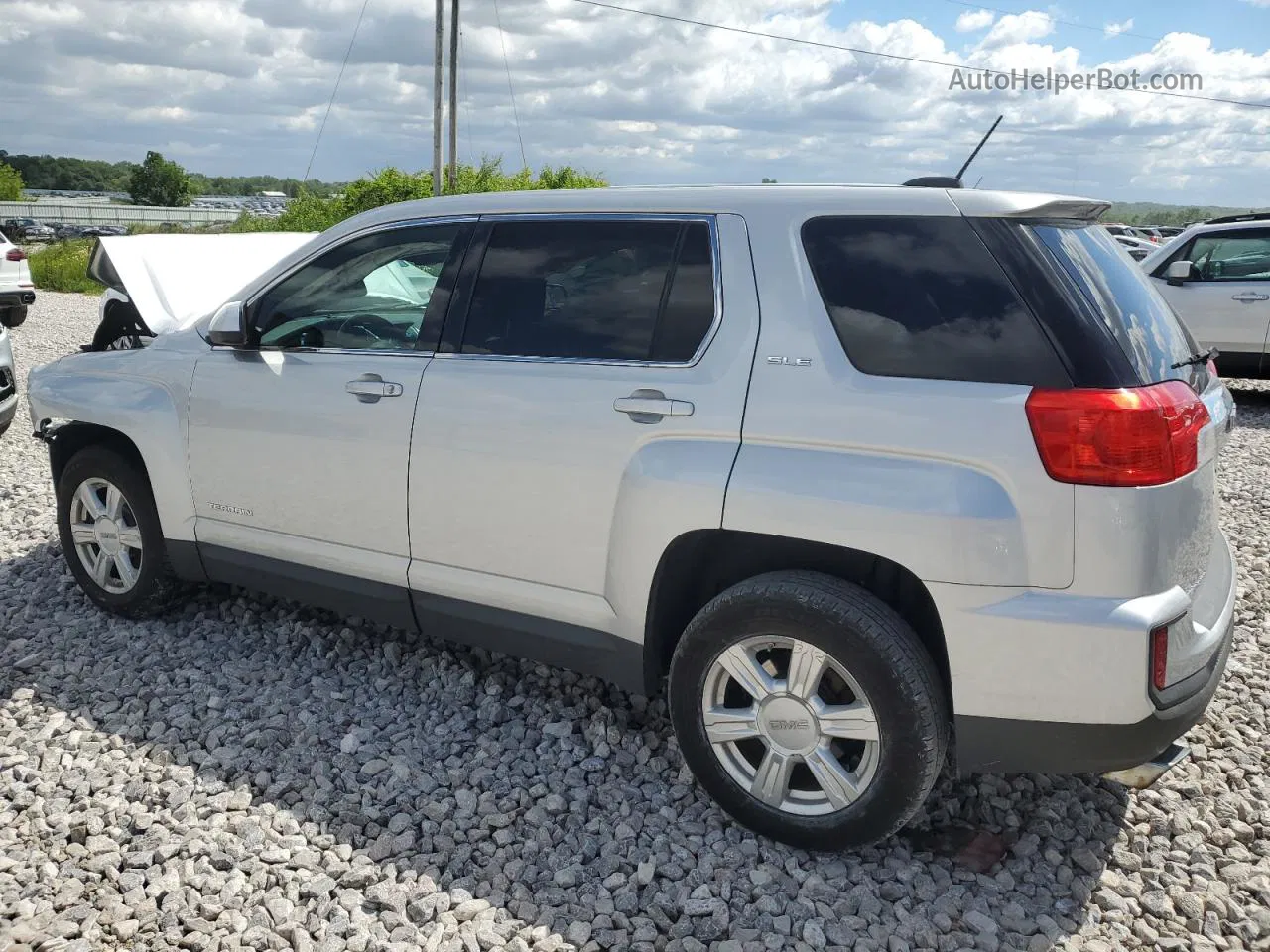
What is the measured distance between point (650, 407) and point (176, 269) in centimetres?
436

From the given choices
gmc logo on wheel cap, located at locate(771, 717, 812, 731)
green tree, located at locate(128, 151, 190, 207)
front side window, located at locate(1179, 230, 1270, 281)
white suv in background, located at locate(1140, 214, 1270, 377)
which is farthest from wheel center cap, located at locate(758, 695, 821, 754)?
green tree, located at locate(128, 151, 190, 207)

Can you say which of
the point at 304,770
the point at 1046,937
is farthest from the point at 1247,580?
the point at 304,770

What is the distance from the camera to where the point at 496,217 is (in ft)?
12.3

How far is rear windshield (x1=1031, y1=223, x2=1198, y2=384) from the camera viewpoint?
2773mm

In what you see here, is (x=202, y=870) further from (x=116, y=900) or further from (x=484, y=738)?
(x=484, y=738)

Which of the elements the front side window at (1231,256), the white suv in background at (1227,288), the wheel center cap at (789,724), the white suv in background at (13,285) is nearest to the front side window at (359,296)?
the wheel center cap at (789,724)

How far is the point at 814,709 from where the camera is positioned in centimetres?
301

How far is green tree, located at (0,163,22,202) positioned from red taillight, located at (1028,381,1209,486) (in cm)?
9020

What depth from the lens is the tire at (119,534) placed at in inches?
180

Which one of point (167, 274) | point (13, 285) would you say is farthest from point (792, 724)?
point (13, 285)

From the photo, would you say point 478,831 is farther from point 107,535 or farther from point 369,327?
point 107,535

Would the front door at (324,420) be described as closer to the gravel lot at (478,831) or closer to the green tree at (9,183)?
the gravel lot at (478,831)

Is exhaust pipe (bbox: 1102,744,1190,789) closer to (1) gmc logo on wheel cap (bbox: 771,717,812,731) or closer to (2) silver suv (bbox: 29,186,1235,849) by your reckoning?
(2) silver suv (bbox: 29,186,1235,849)

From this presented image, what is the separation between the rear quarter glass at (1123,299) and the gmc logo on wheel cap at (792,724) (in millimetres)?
1281
